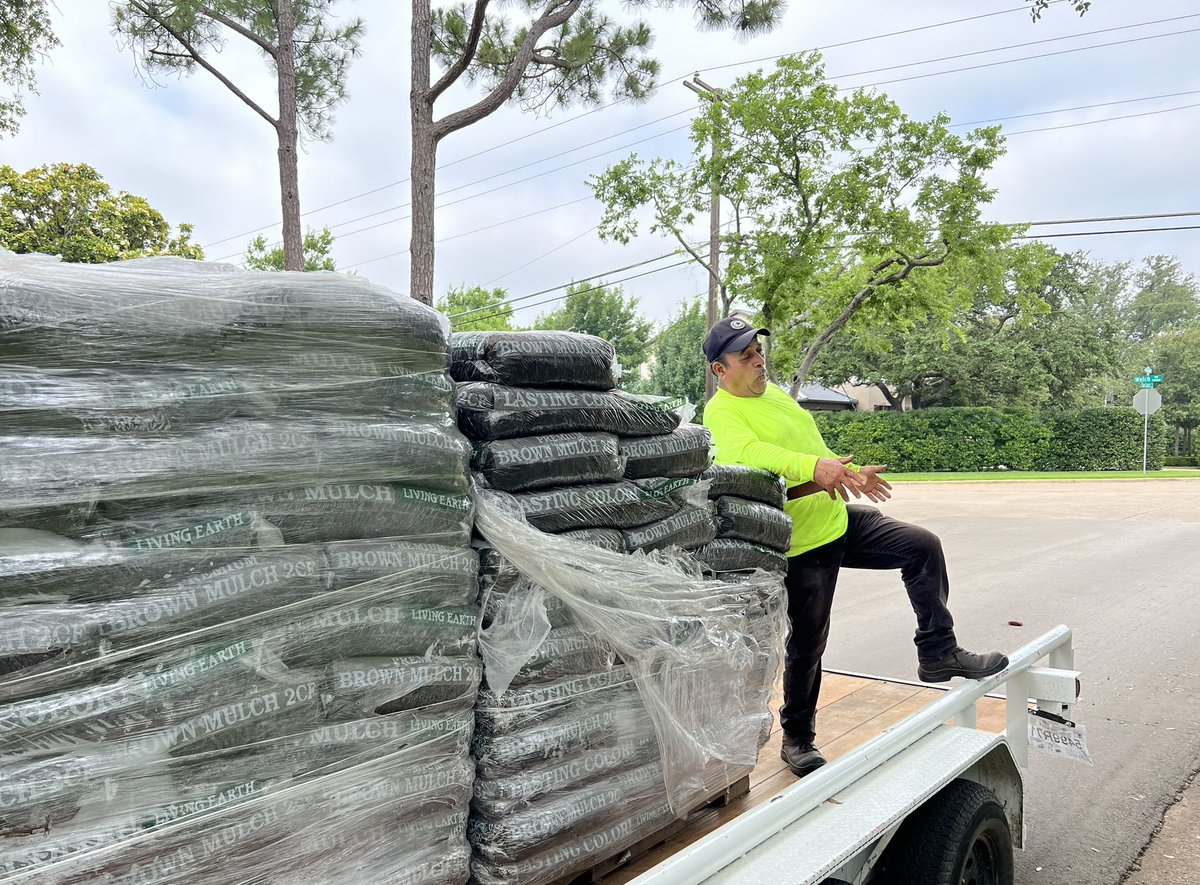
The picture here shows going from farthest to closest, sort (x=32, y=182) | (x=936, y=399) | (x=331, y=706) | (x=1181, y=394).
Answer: (x=1181, y=394) → (x=936, y=399) → (x=32, y=182) → (x=331, y=706)

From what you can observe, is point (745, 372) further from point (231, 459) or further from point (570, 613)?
point (231, 459)

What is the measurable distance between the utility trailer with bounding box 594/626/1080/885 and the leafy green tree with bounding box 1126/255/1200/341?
72641mm

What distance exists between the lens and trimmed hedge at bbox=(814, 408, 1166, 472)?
98.7 ft

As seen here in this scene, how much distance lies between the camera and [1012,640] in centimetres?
651

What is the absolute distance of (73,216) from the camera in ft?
56.7

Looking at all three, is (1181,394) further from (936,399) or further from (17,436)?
(17,436)

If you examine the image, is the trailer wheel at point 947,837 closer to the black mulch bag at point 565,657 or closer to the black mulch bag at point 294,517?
the black mulch bag at point 565,657

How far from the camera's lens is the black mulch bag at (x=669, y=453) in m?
2.38

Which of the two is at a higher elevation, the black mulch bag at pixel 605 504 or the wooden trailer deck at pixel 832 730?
the black mulch bag at pixel 605 504

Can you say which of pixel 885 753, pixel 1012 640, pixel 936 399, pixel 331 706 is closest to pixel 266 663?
pixel 331 706

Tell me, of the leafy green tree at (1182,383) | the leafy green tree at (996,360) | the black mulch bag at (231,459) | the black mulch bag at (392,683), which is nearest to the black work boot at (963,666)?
the black mulch bag at (392,683)

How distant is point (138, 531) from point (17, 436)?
22 centimetres

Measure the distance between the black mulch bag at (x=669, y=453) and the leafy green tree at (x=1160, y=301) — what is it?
73.4 meters

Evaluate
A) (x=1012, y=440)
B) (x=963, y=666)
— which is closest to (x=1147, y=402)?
(x=1012, y=440)
